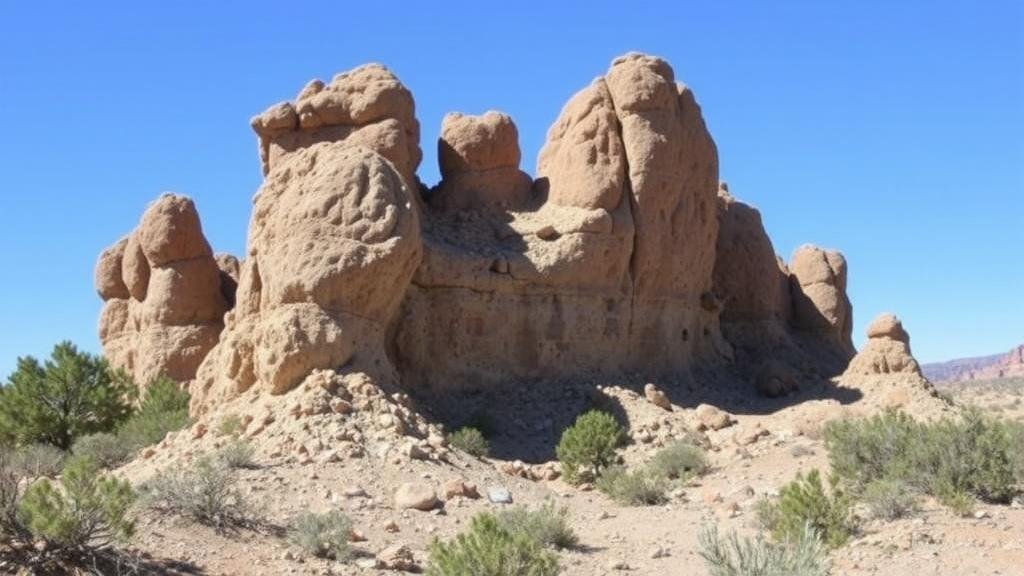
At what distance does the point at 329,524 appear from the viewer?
1103cm

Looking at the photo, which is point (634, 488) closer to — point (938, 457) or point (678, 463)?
point (678, 463)

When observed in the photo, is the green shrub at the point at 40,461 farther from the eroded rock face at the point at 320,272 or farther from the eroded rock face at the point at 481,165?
the eroded rock face at the point at 481,165

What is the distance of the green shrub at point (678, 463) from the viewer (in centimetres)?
1694

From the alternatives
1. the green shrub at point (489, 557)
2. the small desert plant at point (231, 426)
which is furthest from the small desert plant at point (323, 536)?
the small desert plant at point (231, 426)

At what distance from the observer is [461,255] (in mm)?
20219

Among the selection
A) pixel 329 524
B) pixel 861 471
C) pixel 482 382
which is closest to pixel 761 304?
pixel 482 382

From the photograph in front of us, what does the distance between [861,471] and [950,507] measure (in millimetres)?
2187

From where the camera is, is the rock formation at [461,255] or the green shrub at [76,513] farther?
the rock formation at [461,255]

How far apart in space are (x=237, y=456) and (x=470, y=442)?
4775mm

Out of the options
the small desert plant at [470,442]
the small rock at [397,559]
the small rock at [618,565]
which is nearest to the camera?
the small rock at [397,559]

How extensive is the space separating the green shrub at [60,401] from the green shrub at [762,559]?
608 inches

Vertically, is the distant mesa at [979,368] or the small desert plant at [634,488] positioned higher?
the distant mesa at [979,368]

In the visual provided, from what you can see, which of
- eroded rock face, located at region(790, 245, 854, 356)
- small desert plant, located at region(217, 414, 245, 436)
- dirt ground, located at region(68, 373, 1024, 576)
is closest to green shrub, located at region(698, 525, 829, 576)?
dirt ground, located at region(68, 373, 1024, 576)

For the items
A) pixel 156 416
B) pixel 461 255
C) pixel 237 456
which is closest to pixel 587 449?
pixel 461 255
